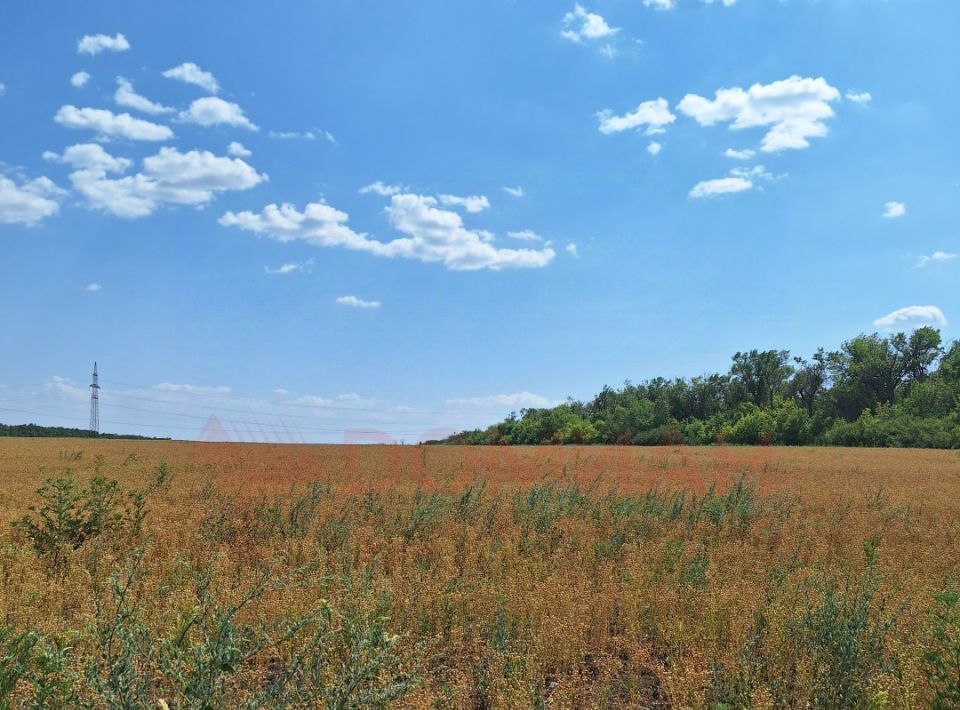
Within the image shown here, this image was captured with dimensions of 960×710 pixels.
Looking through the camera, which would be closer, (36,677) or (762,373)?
(36,677)

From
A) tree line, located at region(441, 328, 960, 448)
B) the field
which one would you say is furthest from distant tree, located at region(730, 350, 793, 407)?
the field

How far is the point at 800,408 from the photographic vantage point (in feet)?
277

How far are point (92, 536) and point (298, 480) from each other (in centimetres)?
885

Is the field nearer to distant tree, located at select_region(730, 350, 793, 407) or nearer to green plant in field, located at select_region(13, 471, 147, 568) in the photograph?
green plant in field, located at select_region(13, 471, 147, 568)

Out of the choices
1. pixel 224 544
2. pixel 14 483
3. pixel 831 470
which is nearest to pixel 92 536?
pixel 224 544

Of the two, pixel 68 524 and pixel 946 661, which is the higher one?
pixel 68 524

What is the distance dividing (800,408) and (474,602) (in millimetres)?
89406

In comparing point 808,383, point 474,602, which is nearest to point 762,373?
point 808,383

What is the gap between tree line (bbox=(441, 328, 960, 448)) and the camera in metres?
71.1

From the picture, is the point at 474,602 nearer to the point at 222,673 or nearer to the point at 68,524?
the point at 222,673

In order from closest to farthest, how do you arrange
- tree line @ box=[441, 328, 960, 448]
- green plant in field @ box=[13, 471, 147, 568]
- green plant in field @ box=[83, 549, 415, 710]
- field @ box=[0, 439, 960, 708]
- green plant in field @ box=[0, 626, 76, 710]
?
1. green plant in field @ box=[83, 549, 415, 710]
2. green plant in field @ box=[0, 626, 76, 710]
3. field @ box=[0, 439, 960, 708]
4. green plant in field @ box=[13, 471, 147, 568]
5. tree line @ box=[441, 328, 960, 448]

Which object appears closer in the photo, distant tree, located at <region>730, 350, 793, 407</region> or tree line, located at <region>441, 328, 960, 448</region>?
tree line, located at <region>441, 328, 960, 448</region>

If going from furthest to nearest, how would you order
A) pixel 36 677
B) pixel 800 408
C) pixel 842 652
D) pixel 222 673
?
1. pixel 800 408
2. pixel 842 652
3. pixel 36 677
4. pixel 222 673

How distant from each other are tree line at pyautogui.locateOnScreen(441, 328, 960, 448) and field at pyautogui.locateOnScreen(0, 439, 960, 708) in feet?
209
